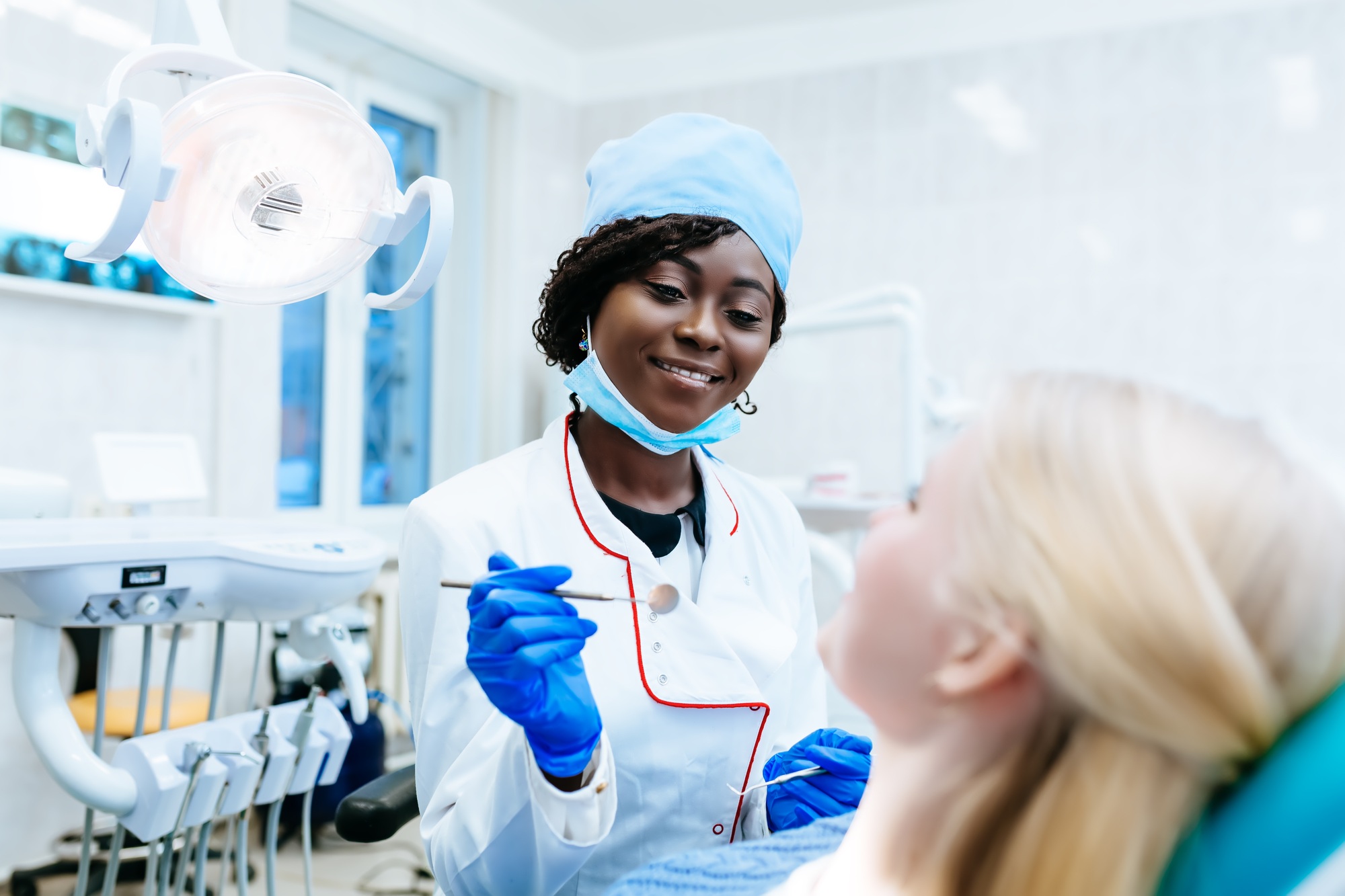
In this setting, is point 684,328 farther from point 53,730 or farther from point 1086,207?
point 1086,207

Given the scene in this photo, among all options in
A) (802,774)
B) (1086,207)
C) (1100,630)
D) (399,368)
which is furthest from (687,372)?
(399,368)

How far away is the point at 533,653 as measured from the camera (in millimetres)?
809

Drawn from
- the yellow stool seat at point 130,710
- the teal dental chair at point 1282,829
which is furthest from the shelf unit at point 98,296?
the teal dental chair at point 1282,829

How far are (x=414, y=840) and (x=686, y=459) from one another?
1914mm

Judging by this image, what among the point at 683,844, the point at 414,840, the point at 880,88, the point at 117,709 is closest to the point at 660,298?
the point at 683,844

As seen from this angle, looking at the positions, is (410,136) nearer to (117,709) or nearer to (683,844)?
(117,709)

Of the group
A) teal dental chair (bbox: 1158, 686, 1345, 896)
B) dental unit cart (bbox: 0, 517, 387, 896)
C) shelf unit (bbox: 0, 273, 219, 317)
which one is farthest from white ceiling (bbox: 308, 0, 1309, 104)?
teal dental chair (bbox: 1158, 686, 1345, 896)

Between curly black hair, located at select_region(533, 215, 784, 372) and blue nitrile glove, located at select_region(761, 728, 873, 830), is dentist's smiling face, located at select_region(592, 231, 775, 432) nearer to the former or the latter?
curly black hair, located at select_region(533, 215, 784, 372)

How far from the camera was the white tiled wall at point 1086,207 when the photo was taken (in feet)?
10.5

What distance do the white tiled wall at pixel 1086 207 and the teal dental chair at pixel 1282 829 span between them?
110 inches

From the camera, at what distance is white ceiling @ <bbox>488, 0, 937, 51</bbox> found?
369 centimetres

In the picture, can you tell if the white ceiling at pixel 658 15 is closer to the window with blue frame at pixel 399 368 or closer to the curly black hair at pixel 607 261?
the window with blue frame at pixel 399 368

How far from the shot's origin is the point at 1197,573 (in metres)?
0.51

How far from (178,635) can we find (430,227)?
0.93 metres
